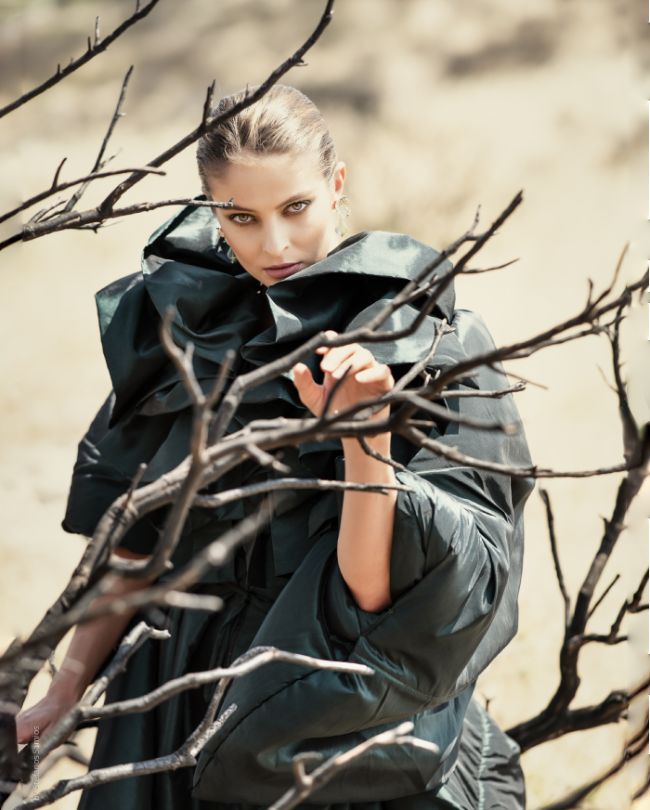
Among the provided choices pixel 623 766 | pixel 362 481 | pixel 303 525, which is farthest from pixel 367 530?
pixel 623 766

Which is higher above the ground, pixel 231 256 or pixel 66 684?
pixel 231 256

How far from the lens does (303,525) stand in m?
1.36

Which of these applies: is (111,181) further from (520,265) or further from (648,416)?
(648,416)

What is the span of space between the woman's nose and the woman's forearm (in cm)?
29

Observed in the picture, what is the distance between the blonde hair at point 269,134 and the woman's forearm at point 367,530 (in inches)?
15.2

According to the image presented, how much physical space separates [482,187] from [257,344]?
3340mm

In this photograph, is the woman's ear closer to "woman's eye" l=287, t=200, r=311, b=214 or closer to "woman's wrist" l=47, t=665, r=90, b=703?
"woman's eye" l=287, t=200, r=311, b=214

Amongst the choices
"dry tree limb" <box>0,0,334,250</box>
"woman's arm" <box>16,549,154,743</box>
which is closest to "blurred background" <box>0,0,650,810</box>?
"woman's arm" <box>16,549,154,743</box>

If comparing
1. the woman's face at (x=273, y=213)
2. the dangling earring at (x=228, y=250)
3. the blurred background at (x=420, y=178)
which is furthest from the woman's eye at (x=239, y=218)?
the blurred background at (x=420, y=178)

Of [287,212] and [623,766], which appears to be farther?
[623,766]

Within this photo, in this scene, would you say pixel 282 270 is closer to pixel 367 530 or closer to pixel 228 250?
pixel 228 250

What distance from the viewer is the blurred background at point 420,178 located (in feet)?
11.1

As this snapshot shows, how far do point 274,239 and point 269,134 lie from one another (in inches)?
4.6

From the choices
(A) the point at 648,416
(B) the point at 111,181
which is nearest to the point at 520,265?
(B) the point at 111,181
